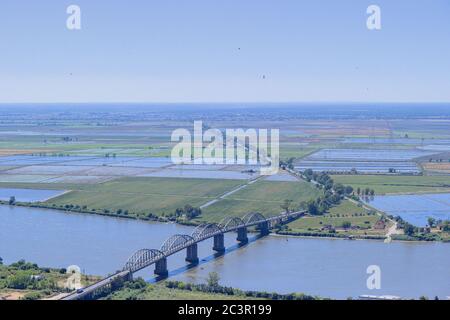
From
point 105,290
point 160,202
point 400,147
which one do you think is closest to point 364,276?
point 105,290

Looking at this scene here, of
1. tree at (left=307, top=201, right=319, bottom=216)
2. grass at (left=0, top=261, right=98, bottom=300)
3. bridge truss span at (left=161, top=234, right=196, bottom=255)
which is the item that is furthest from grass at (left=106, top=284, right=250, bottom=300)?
tree at (left=307, top=201, right=319, bottom=216)

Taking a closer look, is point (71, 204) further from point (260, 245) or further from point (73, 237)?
point (260, 245)

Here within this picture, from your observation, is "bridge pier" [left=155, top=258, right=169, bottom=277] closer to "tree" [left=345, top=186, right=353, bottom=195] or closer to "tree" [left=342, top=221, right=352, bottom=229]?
"tree" [left=342, top=221, right=352, bottom=229]

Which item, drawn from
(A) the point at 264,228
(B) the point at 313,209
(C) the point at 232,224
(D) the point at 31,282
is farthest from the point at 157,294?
(B) the point at 313,209

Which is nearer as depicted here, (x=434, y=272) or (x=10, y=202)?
(x=434, y=272)

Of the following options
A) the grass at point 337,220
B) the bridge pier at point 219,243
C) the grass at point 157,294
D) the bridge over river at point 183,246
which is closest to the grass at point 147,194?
the bridge over river at point 183,246

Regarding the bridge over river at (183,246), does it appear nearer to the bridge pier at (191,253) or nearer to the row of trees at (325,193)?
the bridge pier at (191,253)

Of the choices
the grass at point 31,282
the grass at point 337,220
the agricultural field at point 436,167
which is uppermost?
the grass at point 31,282
